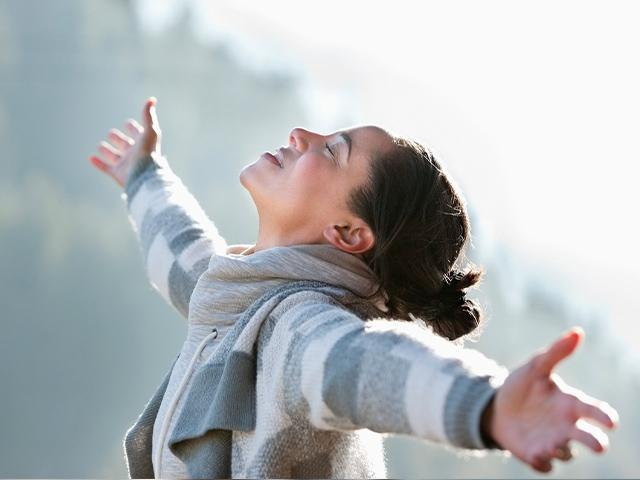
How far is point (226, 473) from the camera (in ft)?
2.21

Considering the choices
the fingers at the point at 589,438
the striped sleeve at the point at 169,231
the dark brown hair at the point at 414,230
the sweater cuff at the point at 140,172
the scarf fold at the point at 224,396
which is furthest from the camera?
the sweater cuff at the point at 140,172

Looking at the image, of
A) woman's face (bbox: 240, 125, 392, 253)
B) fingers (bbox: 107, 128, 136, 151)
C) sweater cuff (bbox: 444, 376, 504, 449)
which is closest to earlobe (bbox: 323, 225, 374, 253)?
woman's face (bbox: 240, 125, 392, 253)

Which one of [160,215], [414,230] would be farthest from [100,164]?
[414,230]

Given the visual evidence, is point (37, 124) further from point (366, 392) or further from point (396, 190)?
point (366, 392)

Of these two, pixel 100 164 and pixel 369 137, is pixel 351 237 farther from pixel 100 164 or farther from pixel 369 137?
pixel 100 164

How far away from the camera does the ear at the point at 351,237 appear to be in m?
0.78

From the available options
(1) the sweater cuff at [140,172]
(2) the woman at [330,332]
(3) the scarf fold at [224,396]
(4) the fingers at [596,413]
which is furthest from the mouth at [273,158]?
(4) the fingers at [596,413]

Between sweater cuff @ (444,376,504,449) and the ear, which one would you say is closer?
sweater cuff @ (444,376,504,449)

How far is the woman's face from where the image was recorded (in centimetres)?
79

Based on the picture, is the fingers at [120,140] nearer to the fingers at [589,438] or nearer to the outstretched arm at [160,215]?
the outstretched arm at [160,215]

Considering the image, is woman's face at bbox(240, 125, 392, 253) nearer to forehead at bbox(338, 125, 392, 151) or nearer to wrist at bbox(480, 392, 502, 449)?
forehead at bbox(338, 125, 392, 151)

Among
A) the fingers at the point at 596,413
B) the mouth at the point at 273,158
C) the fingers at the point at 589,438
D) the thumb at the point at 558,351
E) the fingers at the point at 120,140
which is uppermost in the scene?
the thumb at the point at 558,351

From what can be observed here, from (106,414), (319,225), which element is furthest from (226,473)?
(106,414)

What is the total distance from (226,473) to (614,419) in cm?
30
